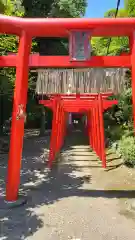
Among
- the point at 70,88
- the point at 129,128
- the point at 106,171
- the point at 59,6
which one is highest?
the point at 59,6

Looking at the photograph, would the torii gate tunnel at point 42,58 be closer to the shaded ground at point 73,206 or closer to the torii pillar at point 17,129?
the torii pillar at point 17,129

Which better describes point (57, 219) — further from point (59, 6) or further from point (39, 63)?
point (59, 6)

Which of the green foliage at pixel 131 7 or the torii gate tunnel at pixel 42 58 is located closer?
the torii gate tunnel at pixel 42 58

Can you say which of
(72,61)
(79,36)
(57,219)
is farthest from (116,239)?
(79,36)

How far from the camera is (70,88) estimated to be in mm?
7586

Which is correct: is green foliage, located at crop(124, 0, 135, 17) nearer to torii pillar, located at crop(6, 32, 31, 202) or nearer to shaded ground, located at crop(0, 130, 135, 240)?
shaded ground, located at crop(0, 130, 135, 240)

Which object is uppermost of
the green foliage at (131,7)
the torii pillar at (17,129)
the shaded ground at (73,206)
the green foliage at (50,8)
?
the green foliage at (50,8)

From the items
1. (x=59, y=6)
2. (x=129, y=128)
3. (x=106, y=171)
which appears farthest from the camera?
(x=59, y=6)

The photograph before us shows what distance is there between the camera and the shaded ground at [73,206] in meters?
4.91

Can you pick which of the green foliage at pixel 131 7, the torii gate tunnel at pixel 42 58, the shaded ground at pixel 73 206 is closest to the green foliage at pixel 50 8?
the green foliage at pixel 131 7

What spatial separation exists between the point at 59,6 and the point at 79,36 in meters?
13.5

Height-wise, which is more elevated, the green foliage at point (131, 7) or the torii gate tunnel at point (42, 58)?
the green foliage at point (131, 7)

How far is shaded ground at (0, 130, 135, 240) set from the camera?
16.1 feet

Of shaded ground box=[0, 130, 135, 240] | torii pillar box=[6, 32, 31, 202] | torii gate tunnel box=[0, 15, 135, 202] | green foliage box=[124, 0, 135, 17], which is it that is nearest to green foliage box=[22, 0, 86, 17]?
green foliage box=[124, 0, 135, 17]
